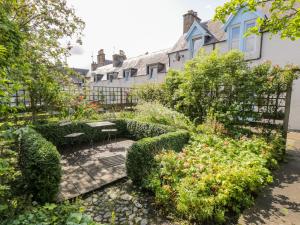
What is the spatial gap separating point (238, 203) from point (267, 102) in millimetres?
3978

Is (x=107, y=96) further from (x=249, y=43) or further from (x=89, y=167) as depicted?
(x=249, y=43)

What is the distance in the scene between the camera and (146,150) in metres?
4.00

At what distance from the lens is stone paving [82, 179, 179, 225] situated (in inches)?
115

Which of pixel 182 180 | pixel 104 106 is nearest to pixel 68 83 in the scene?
pixel 104 106

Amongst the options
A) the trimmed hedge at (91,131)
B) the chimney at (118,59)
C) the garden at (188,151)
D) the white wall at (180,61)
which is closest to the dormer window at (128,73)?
the chimney at (118,59)

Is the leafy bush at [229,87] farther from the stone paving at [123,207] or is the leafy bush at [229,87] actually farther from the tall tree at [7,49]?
the tall tree at [7,49]

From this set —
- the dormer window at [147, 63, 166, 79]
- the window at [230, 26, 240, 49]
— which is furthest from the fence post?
the dormer window at [147, 63, 166, 79]

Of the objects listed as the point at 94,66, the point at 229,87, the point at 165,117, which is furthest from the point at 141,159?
the point at 94,66

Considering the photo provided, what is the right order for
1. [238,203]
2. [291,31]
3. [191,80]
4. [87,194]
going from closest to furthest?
[238,203] < [87,194] < [291,31] < [191,80]

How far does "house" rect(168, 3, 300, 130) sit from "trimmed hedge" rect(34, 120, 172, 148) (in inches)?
178

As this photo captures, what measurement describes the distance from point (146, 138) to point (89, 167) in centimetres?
182

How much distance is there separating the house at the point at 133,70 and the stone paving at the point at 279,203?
1161 cm

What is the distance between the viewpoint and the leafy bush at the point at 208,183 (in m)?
2.82

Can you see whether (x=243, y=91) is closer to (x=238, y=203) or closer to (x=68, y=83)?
(x=238, y=203)
